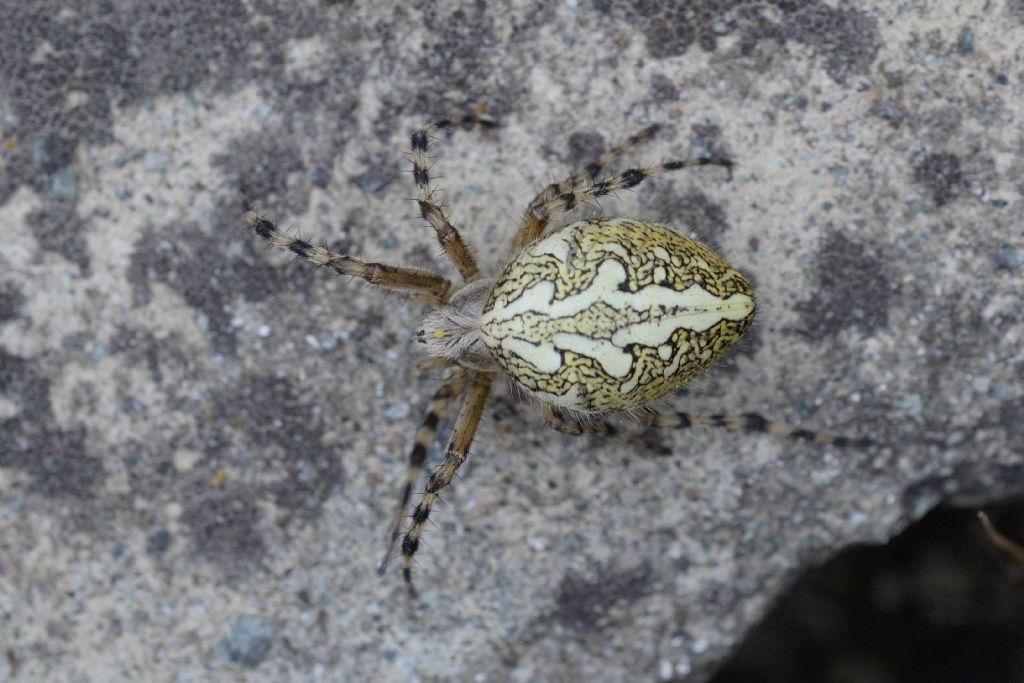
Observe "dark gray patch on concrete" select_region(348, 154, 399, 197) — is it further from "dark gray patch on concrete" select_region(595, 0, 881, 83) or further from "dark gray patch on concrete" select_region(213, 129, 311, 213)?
"dark gray patch on concrete" select_region(595, 0, 881, 83)

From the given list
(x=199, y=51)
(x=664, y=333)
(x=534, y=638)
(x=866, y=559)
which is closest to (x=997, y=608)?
(x=866, y=559)

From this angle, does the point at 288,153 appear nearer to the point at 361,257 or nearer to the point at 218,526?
the point at 361,257

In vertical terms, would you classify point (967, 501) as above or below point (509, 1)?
below

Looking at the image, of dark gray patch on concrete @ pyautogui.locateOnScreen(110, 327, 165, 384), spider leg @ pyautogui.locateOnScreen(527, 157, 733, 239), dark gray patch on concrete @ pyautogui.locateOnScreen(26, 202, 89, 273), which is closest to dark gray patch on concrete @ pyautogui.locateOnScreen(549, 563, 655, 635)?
→ spider leg @ pyautogui.locateOnScreen(527, 157, 733, 239)

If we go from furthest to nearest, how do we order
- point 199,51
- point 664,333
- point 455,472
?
point 199,51 < point 455,472 < point 664,333

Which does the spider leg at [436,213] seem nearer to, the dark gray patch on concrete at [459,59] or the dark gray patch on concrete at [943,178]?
the dark gray patch on concrete at [459,59]
